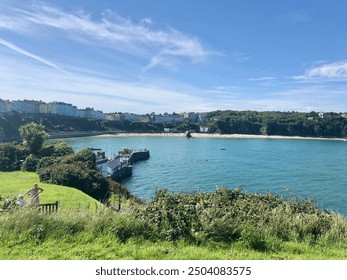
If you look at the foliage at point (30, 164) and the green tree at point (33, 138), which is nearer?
the foliage at point (30, 164)

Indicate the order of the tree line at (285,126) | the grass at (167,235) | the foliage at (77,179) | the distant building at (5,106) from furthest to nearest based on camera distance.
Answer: the tree line at (285,126)
the distant building at (5,106)
the foliage at (77,179)
the grass at (167,235)

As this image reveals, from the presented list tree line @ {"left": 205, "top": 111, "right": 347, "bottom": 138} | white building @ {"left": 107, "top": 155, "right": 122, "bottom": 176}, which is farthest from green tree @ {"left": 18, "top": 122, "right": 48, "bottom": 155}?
tree line @ {"left": 205, "top": 111, "right": 347, "bottom": 138}

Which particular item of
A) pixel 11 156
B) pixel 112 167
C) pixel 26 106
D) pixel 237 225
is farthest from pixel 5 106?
pixel 237 225

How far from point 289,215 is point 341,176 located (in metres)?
44.8

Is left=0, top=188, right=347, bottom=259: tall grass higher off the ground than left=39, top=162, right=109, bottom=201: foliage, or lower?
higher

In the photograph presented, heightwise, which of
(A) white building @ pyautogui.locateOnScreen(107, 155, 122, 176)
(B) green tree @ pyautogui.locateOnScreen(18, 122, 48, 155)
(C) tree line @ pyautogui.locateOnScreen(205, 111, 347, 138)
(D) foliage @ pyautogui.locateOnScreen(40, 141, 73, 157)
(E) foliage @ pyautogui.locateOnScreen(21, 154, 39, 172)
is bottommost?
(A) white building @ pyautogui.locateOnScreen(107, 155, 122, 176)

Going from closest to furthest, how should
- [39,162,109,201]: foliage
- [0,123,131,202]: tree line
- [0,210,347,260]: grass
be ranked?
[0,210,347,260]: grass
[39,162,109,201]: foliage
[0,123,131,202]: tree line

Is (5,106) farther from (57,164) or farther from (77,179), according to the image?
(77,179)

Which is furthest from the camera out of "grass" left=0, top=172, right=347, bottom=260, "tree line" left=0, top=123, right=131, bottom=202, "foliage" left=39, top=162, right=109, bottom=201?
"tree line" left=0, top=123, right=131, bottom=202

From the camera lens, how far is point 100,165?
42906 millimetres

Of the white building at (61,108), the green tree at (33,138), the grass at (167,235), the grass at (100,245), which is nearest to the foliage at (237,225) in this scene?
the grass at (167,235)

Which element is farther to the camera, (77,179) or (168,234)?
(77,179)

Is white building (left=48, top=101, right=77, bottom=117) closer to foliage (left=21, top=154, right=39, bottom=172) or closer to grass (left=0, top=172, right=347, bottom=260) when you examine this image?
foliage (left=21, top=154, right=39, bottom=172)

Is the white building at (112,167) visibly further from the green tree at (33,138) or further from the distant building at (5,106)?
the distant building at (5,106)
